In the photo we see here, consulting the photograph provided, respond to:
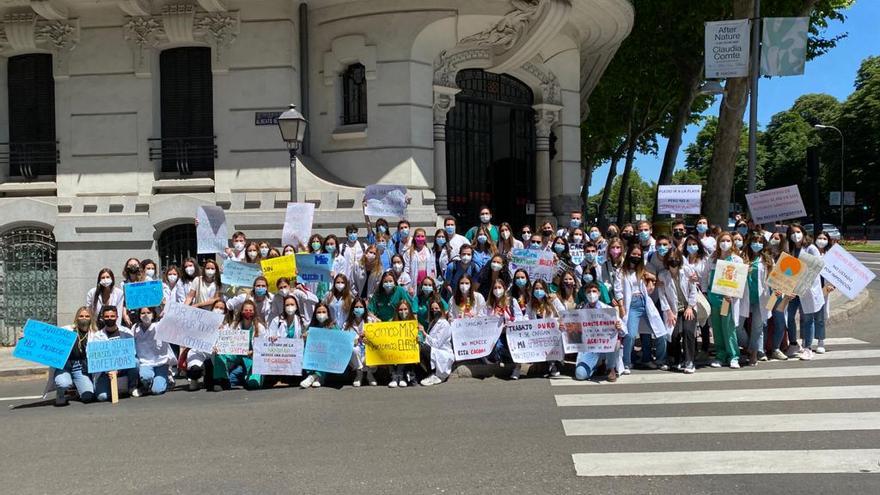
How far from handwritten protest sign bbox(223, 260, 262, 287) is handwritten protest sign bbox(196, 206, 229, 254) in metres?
1.39

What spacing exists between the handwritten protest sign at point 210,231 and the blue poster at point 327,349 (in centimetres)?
343

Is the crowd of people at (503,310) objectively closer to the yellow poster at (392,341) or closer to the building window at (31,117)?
the yellow poster at (392,341)

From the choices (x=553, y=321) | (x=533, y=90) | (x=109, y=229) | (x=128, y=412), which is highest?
(x=533, y=90)

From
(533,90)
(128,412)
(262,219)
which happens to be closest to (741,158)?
(533,90)

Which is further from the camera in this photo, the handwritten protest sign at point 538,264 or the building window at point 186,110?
the building window at point 186,110

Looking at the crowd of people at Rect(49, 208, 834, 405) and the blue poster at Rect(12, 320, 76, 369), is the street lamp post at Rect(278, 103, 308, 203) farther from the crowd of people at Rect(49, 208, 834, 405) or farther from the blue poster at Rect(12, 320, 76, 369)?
the blue poster at Rect(12, 320, 76, 369)

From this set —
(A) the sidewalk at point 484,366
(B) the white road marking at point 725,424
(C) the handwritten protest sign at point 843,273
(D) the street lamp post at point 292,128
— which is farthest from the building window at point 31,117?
(C) the handwritten protest sign at point 843,273

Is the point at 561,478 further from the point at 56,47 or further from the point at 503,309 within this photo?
the point at 56,47

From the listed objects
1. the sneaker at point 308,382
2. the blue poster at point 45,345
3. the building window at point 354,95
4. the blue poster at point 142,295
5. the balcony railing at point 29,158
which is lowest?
the sneaker at point 308,382

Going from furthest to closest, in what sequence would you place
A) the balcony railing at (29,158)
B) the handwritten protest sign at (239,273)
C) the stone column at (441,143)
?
the balcony railing at (29,158)
the stone column at (441,143)
the handwritten protest sign at (239,273)

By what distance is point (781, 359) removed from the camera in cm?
Answer: 991

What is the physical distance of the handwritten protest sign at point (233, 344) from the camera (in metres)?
9.34

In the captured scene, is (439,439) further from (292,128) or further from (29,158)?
(29,158)

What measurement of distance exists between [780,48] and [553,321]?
8344 mm
